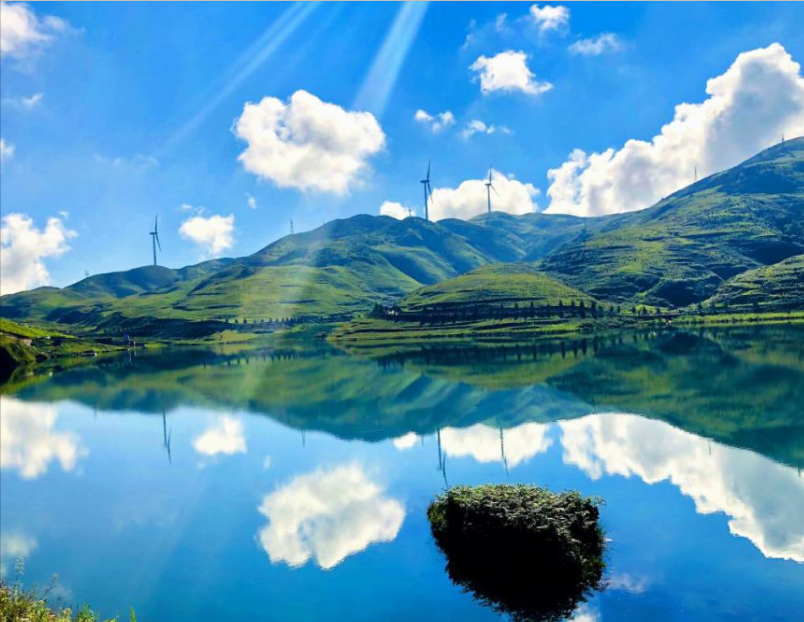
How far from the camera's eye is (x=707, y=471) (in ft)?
144

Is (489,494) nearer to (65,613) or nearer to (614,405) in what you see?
(65,613)

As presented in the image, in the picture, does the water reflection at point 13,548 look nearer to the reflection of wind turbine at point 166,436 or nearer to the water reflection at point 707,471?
the reflection of wind turbine at point 166,436

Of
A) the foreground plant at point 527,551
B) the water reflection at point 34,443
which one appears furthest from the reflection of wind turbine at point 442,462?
the water reflection at point 34,443

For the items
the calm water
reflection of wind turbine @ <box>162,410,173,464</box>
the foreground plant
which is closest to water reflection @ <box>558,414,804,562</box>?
the calm water

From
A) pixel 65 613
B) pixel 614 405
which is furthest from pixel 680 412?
pixel 65 613

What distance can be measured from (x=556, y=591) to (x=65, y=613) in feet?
69.8

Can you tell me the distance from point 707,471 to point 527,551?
2507cm

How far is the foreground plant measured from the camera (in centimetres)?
2531

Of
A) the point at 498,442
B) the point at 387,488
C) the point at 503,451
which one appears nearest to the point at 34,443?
the point at 387,488

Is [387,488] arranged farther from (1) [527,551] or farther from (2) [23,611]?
(2) [23,611]

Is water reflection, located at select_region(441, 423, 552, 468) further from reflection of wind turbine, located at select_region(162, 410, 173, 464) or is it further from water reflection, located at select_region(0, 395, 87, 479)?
water reflection, located at select_region(0, 395, 87, 479)

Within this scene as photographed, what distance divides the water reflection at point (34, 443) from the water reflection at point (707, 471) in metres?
57.6

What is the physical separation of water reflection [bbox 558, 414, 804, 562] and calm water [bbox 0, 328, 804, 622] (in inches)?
8.7

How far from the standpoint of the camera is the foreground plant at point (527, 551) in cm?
2531
